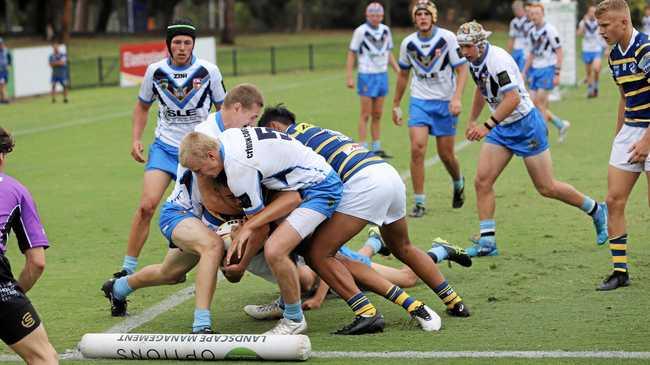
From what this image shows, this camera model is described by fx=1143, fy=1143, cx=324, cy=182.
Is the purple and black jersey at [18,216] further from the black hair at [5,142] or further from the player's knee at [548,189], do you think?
the player's knee at [548,189]

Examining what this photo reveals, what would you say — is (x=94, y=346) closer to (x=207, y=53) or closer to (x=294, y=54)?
(x=207, y=53)

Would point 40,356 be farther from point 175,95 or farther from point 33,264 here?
point 175,95

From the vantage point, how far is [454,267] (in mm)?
9656

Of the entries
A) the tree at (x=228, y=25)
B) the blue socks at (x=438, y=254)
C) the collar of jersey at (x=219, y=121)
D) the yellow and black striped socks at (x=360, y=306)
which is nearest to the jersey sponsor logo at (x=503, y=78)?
the blue socks at (x=438, y=254)

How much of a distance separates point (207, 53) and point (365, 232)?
96.9ft

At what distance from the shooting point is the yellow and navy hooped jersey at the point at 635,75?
8070 millimetres

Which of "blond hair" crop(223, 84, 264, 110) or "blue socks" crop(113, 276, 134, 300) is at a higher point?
"blond hair" crop(223, 84, 264, 110)

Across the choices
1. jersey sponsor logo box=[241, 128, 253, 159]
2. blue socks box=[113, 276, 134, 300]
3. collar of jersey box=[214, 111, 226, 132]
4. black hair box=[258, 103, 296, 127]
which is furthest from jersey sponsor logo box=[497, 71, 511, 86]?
blue socks box=[113, 276, 134, 300]

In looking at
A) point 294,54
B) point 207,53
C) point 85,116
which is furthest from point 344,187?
point 294,54

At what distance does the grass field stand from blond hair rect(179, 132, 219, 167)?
1441 millimetres

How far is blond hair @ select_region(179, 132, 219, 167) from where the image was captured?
6.70 m

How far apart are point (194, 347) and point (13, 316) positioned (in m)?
1.55

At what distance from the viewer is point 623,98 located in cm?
837

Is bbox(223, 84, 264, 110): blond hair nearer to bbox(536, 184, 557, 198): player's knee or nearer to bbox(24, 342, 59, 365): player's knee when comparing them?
bbox(24, 342, 59, 365): player's knee
